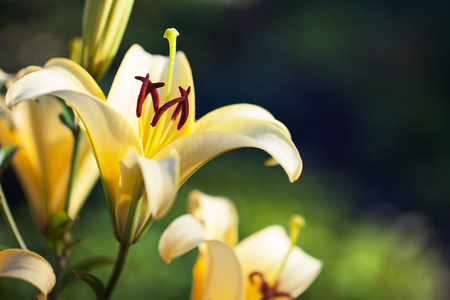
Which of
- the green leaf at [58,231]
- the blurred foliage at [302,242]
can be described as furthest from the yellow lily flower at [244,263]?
the blurred foliage at [302,242]

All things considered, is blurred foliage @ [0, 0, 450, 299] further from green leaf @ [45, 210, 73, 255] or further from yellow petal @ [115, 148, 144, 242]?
yellow petal @ [115, 148, 144, 242]

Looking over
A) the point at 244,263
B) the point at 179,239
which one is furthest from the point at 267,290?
the point at 179,239

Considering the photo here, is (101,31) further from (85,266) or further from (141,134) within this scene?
(85,266)

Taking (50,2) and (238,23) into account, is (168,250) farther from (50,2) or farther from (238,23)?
(238,23)

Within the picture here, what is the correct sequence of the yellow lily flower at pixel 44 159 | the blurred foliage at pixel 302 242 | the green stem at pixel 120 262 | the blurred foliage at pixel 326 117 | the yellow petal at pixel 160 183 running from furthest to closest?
the blurred foliage at pixel 326 117, the blurred foliage at pixel 302 242, the yellow lily flower at pixel 44 159, the green stem at pixel 120 262, the yellow petal at pixel 160 183

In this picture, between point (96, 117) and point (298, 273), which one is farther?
point (298, 273)

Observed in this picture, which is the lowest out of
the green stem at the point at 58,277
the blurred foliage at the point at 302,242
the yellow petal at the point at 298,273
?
the blurred foliage at the point at 302,242

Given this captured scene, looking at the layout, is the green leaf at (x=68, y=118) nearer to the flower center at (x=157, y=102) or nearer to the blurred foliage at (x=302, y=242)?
the flower center at (x=157, y=102)

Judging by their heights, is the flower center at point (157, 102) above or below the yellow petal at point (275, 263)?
above
